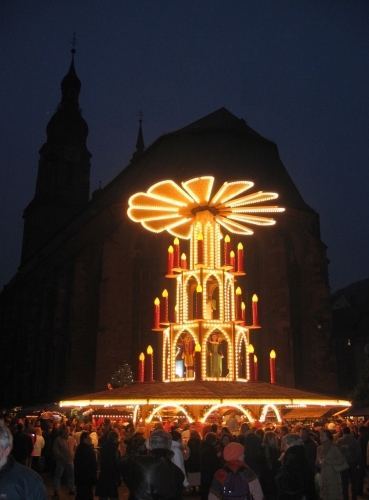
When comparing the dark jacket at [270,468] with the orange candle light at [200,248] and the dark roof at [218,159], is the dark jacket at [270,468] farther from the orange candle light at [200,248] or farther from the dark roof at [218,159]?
the dark roof at [218,159]

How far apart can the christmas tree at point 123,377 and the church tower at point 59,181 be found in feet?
103

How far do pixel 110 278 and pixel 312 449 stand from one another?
2276 cm

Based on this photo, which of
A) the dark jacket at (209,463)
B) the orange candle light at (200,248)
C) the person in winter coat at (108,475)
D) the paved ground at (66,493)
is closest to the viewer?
the person in winter coat at (108,475)

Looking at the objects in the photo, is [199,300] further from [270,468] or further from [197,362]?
[270,468]

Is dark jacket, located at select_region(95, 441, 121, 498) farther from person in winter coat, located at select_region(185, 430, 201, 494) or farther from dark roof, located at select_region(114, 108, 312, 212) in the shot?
dark roof, located at select_region(114, 108, 312, 212)

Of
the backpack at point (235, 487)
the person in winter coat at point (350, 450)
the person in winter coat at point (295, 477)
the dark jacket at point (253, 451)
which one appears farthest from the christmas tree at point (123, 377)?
the backpack at point (235, 487)

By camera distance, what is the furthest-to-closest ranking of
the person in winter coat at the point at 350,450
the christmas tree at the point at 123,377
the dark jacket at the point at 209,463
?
the christmas tree at the point at 123,377, the person in winter coat at the point at 350,450, the dark jacket at the point at 209,463

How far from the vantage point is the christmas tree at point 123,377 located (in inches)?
1109

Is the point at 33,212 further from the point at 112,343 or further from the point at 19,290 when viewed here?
the point at 112,343

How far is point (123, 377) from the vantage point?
28.3 metres

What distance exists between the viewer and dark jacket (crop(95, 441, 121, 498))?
29.9ft

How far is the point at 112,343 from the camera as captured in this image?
30.9 metres

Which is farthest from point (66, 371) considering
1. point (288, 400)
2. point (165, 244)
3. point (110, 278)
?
point (288, 400)

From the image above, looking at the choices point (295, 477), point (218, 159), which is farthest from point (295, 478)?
point (218, 159)
